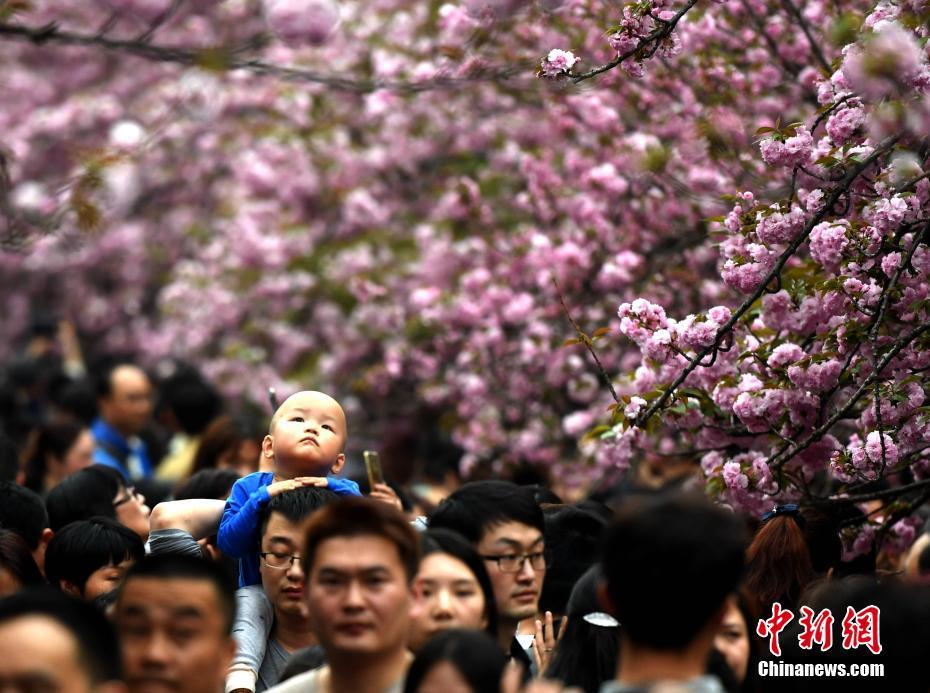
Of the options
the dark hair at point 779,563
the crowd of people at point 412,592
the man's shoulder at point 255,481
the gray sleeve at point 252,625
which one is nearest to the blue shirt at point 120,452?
the crowd of people at point 412,592

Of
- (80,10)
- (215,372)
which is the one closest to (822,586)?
(215,372)

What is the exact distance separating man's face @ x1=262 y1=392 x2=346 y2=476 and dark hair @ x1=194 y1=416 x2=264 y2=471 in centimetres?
293

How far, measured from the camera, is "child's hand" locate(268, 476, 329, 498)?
5.48 m

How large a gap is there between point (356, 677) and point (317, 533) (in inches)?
15.3

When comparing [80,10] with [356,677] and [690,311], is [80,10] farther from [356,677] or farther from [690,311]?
[356,677]

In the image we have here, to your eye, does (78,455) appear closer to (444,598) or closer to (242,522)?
(242,522)

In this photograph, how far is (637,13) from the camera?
6.21 meters

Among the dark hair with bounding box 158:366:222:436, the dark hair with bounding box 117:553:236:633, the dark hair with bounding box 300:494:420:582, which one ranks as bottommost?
the dark hair with bounding box 117:553:236:633

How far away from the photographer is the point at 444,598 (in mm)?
4660

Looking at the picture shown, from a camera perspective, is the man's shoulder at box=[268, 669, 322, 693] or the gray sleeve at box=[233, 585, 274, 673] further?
the gray sleeve at box=[233, 585, 274, 673]

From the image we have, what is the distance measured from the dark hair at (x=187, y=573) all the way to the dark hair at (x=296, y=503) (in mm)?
1051

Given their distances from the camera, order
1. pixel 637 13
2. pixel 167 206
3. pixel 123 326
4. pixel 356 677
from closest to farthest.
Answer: pixel 356 677
pixel 637 13
pixel 167 206
pixel 123 326

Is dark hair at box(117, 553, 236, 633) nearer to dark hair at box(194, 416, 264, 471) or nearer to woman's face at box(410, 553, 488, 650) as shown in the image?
woman's face at box(410, 553, 488, 650)

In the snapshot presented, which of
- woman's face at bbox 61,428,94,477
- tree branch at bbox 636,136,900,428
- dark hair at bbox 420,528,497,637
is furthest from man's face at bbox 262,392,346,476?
woman's face at bbox 61,428,94,477
